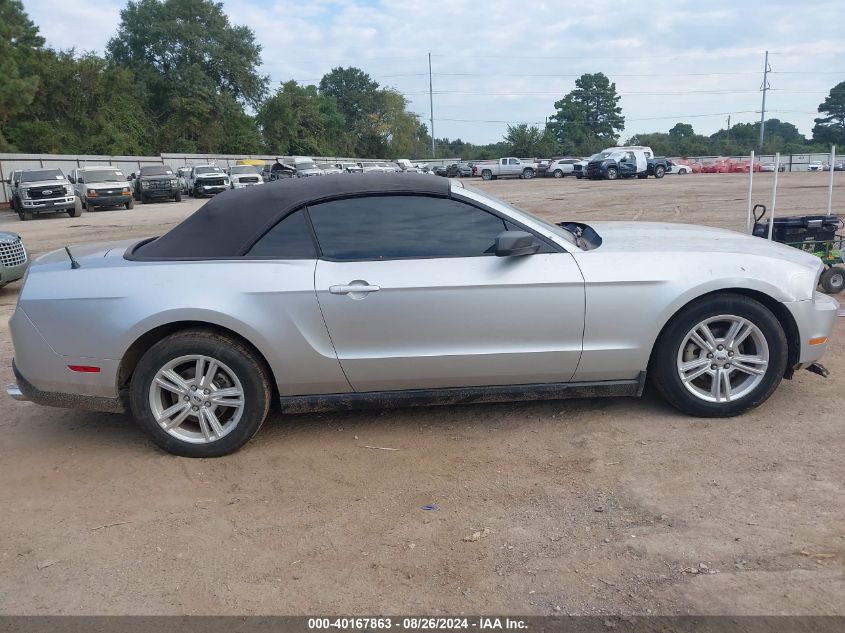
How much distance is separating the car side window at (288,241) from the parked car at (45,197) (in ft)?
82.2

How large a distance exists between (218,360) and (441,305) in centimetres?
130

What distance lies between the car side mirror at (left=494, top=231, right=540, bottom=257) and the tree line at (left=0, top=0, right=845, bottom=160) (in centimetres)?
3454

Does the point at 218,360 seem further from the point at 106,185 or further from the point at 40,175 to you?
the point at 106,185

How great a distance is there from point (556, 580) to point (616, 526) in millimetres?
516

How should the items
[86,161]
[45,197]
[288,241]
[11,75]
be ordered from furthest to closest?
1. [86,161]
2. [11,75]
3. [45,197]
4. [288,241]

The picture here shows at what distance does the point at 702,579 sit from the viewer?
2.74 m

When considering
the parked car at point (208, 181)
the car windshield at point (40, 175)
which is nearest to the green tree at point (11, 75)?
the car windshield at point (40, 175)

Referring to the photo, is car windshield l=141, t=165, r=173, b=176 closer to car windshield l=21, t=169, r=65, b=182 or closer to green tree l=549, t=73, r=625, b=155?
car windshield l=21, t=169, r=65, b=182

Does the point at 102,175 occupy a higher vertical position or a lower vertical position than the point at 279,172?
higher

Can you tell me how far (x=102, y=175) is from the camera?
2934 centimetres

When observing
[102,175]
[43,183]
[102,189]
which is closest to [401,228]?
[43,183]

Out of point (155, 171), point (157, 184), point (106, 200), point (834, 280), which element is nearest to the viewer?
point (834, 280)

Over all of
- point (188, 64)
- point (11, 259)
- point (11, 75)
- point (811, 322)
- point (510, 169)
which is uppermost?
point (188, 64)

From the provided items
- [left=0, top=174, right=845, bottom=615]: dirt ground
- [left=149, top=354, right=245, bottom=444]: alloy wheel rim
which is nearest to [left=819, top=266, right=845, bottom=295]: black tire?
[left=0, top=174, right=845, bottom=615]: dirt ground
